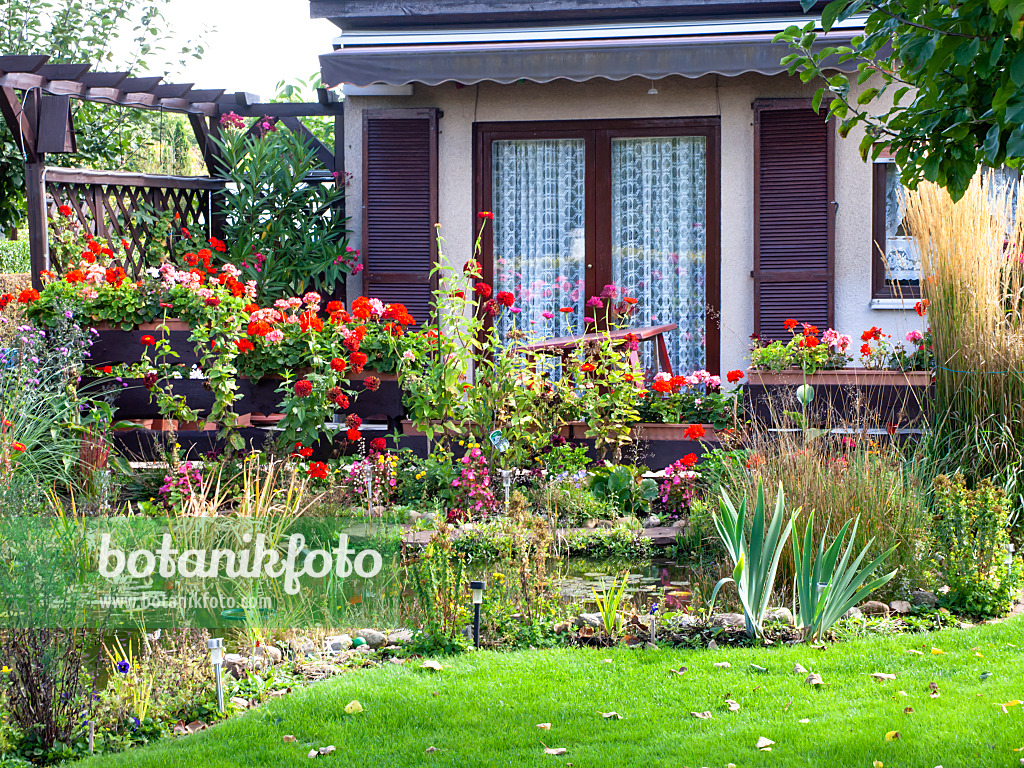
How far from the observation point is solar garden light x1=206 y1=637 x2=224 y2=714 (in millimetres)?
2921

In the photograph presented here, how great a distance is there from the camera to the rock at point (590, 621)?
152 inches

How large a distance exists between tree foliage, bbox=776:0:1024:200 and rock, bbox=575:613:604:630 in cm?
200

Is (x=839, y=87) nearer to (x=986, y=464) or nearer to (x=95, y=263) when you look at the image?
(x=986, y=464)


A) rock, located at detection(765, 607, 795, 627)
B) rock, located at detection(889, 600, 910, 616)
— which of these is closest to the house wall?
rock, located at detection(889, 600, 910, 616)

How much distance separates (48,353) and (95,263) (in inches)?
50.5

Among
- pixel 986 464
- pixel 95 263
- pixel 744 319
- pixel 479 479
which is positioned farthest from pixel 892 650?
pixel 95 263

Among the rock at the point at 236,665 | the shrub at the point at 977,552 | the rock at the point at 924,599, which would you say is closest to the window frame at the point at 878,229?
the shrub at the point at 977,552

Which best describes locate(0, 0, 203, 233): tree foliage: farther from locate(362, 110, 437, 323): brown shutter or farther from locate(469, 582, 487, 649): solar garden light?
locate(469, 582, 487, 649): solar garden light

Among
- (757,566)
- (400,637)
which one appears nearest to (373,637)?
(400,637)

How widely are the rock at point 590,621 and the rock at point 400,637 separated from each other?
0.67m

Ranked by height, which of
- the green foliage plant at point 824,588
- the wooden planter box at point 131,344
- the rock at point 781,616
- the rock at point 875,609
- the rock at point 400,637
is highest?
the wooden planter box at point 131,344

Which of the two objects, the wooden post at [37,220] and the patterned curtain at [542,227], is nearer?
the wooden post at [37,220]

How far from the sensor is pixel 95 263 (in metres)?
6.79

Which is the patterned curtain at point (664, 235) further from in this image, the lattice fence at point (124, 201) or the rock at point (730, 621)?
the rock at point (730, 621)
